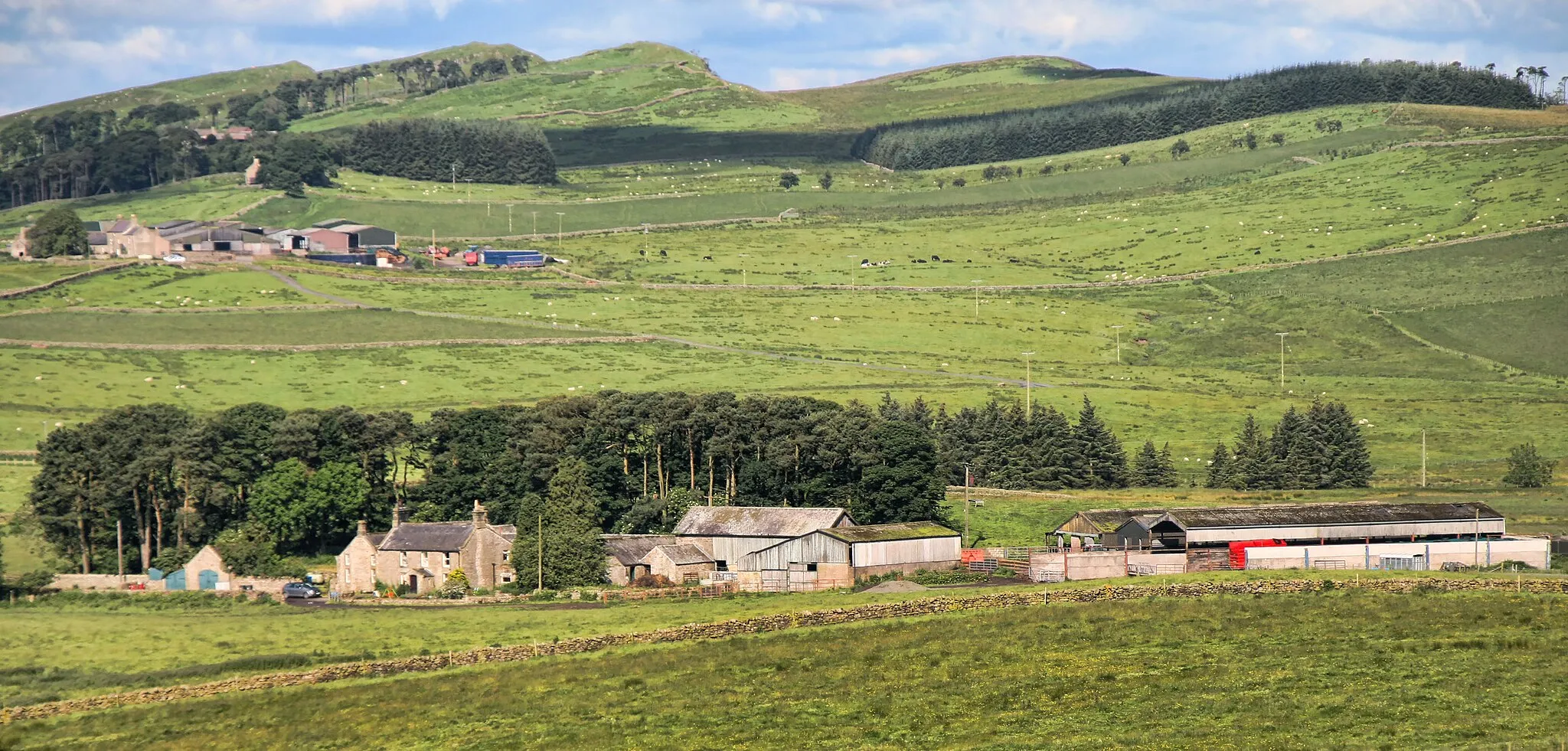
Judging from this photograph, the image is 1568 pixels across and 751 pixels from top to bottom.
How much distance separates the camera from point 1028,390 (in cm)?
15538

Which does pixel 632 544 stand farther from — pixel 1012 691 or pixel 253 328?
pixel 253 328

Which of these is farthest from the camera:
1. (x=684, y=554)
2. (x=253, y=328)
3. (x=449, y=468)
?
(x=253, y=328)

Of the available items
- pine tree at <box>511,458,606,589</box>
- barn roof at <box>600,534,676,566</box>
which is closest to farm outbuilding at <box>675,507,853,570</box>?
barn roof at <box>600,534,676,566</box>

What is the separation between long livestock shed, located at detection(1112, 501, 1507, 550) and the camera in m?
88.5

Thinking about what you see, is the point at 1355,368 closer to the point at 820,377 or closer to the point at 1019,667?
the point at 820,377

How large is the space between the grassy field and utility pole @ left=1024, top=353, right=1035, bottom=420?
66598 millimetres

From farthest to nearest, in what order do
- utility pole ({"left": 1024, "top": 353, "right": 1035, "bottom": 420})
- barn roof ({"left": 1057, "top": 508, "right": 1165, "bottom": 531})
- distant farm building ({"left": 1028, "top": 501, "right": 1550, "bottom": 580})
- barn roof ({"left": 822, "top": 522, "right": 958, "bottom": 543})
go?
utility pole ({"left": 1024, "top": 353, "right": 1035, "bottom": 420}), barn roof ({"left": 1057, "top": 508, "right": 1165, "bottom": 531}), barn roof ({"left": 822, "top": 522, "right": 958, "bottom": 543}), distant farm building ({"left": 1028, "top": 501, "right": 1550, "bottom": 580})

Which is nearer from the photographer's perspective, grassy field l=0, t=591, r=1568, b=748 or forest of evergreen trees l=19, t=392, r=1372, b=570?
grassy field l=0, t=591, r=1568, b=748

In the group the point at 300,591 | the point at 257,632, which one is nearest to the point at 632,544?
the point at 300,591

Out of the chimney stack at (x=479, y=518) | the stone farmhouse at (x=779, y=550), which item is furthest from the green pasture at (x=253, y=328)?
the stone farmhouse at (x=779, y=550)

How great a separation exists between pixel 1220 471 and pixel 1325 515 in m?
33.9

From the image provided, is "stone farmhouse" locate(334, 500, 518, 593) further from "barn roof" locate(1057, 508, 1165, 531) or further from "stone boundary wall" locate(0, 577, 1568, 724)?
"barn roof" locate(1057, 508, 1165, 531)

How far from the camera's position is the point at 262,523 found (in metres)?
104

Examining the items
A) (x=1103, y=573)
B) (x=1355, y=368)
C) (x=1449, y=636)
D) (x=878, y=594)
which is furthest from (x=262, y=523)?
(x=1355, y=368)
